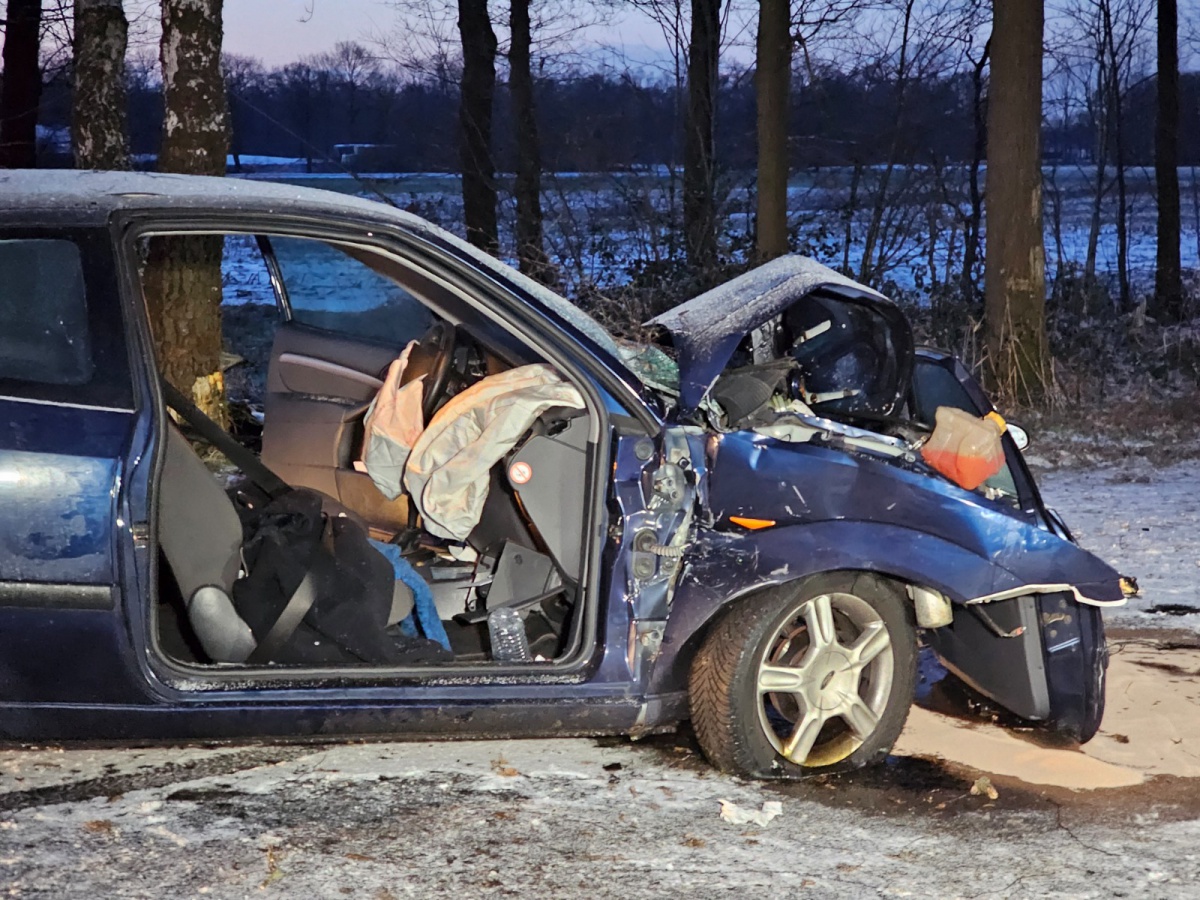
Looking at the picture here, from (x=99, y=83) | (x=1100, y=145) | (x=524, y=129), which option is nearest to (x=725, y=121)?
(x=524, y=129)

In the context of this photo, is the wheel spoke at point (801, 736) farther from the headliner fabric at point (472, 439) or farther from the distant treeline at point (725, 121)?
the distant treeline at point (725, 121)

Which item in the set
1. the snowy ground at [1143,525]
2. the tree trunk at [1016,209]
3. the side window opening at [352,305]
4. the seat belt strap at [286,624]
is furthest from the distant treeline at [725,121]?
the seat belt strap at [286,624]

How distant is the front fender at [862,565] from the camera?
3.65 meters

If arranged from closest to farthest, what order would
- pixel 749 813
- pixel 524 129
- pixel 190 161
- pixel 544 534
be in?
pixel 749 813
pixel 544 534
pixel 190 161
pixel 524 129

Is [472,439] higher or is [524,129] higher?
[524,129]

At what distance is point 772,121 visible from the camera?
47.7 ft

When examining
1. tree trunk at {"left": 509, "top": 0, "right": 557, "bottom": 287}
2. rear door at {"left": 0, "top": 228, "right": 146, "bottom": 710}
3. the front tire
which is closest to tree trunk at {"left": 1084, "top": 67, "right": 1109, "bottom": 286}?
tree trunk at {"left": 509, "top": 0, "right": 557, "bottom": 287}

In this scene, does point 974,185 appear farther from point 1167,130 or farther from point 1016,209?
point 1016,209

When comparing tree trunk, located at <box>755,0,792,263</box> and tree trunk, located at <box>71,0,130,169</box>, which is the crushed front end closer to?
Answer: tree trunk, located at <box>71,0,130,169</box>

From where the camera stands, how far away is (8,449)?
3.16 meters

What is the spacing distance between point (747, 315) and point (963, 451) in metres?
0.78

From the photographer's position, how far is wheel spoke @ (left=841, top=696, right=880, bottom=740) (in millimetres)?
3908

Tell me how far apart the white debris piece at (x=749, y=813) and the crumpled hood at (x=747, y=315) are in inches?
44.7

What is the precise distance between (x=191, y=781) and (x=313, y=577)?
682mm
